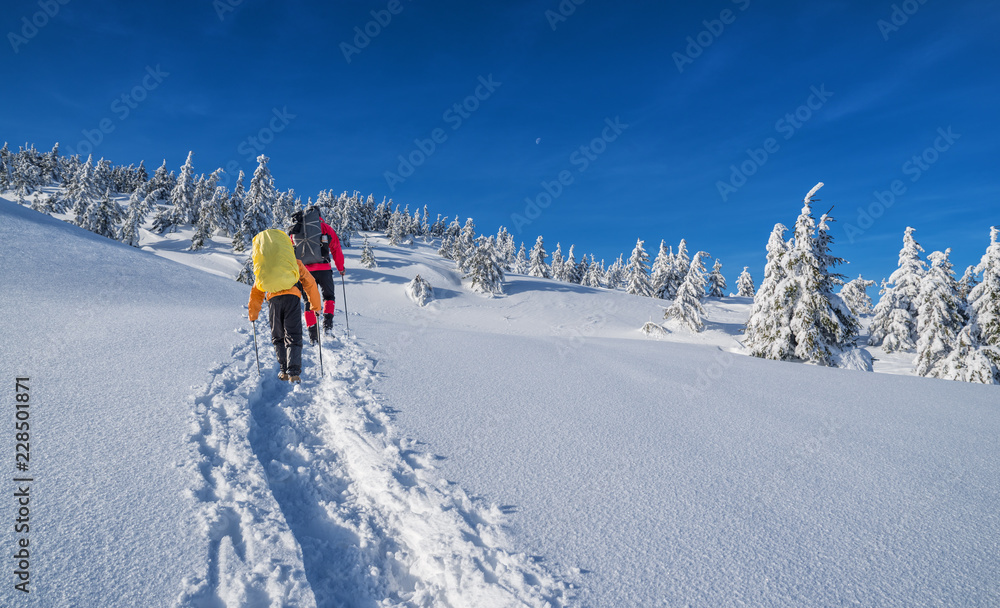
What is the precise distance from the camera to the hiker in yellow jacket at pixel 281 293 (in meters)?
5.86

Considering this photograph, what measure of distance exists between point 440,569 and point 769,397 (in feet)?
20.2

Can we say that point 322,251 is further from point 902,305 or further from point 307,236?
point 902,305

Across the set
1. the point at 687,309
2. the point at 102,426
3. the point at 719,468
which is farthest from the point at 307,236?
the point at 687,309

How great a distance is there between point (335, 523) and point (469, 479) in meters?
1.20

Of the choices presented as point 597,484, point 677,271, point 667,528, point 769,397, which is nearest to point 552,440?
point 597,484

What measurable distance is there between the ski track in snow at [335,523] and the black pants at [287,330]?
1.03 metres

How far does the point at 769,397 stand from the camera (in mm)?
6574

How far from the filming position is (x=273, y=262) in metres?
5.89

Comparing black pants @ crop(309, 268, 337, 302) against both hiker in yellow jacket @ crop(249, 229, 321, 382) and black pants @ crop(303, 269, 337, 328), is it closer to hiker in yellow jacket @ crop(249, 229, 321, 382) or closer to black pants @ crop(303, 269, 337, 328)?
black pants @ crop(303, 269, 337, 328)

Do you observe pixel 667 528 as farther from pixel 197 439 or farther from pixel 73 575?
pixel 197 439

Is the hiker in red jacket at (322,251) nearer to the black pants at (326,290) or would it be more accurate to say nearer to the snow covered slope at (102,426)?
the black pants at (326,290)

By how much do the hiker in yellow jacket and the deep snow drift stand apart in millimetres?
469

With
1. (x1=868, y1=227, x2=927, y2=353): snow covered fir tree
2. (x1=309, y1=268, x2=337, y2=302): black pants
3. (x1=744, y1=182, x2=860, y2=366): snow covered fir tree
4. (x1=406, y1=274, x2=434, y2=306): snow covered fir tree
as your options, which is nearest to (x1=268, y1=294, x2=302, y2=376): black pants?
(x1=309, y1=268, x2=337, y2=302): black pants

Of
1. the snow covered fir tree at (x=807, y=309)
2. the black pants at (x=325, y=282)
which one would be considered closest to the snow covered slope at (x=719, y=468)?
the black pants at (x=325, y=282)
